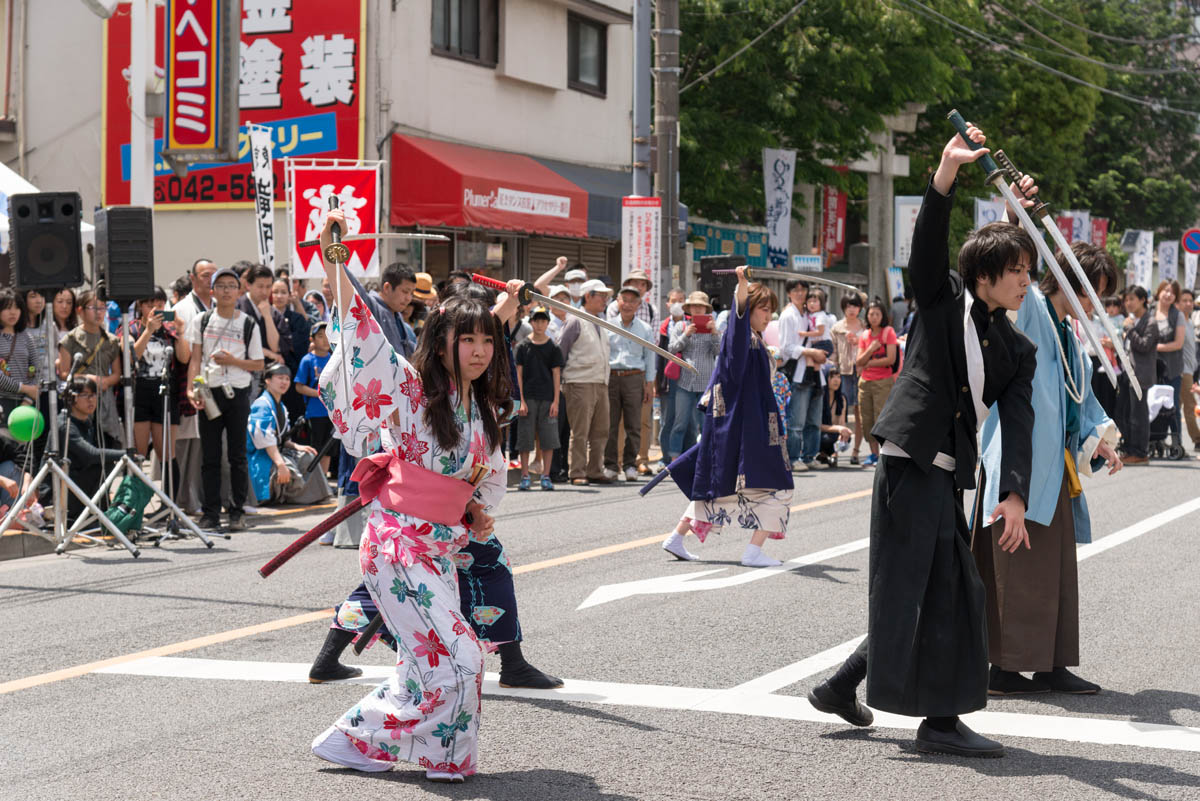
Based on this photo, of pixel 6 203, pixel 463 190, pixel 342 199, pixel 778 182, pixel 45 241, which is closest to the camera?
pixel 45 241

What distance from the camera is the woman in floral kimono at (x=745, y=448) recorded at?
31.3 ft

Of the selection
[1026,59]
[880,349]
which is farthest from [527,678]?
[1026,59]

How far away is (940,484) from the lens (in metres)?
5.20

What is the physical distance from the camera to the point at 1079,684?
6266 mm

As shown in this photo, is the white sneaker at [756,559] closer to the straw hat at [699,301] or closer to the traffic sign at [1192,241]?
the straw hat at [699,301]

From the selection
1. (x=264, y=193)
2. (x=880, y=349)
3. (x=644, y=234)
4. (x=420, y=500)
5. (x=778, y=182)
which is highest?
(x=778, y=182)

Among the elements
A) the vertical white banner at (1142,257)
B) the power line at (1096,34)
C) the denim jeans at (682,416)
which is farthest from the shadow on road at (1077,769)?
the vertical white banner at (1142,257)

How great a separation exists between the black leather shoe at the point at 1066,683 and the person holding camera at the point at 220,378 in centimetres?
697

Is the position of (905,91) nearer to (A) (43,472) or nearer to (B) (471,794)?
(A) (43,472)

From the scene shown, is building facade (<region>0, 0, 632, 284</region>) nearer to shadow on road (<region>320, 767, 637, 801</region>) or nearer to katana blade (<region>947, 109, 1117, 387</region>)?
katana blade (<region>947, 109, 1117, 387</region>)

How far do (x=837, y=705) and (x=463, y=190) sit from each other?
15846 mm

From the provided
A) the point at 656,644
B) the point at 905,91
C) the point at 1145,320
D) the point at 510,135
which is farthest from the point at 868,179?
the point at 656,644

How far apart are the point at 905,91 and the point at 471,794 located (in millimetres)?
26375

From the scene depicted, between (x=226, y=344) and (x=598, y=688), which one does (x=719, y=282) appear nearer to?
(x=226, y=344)
